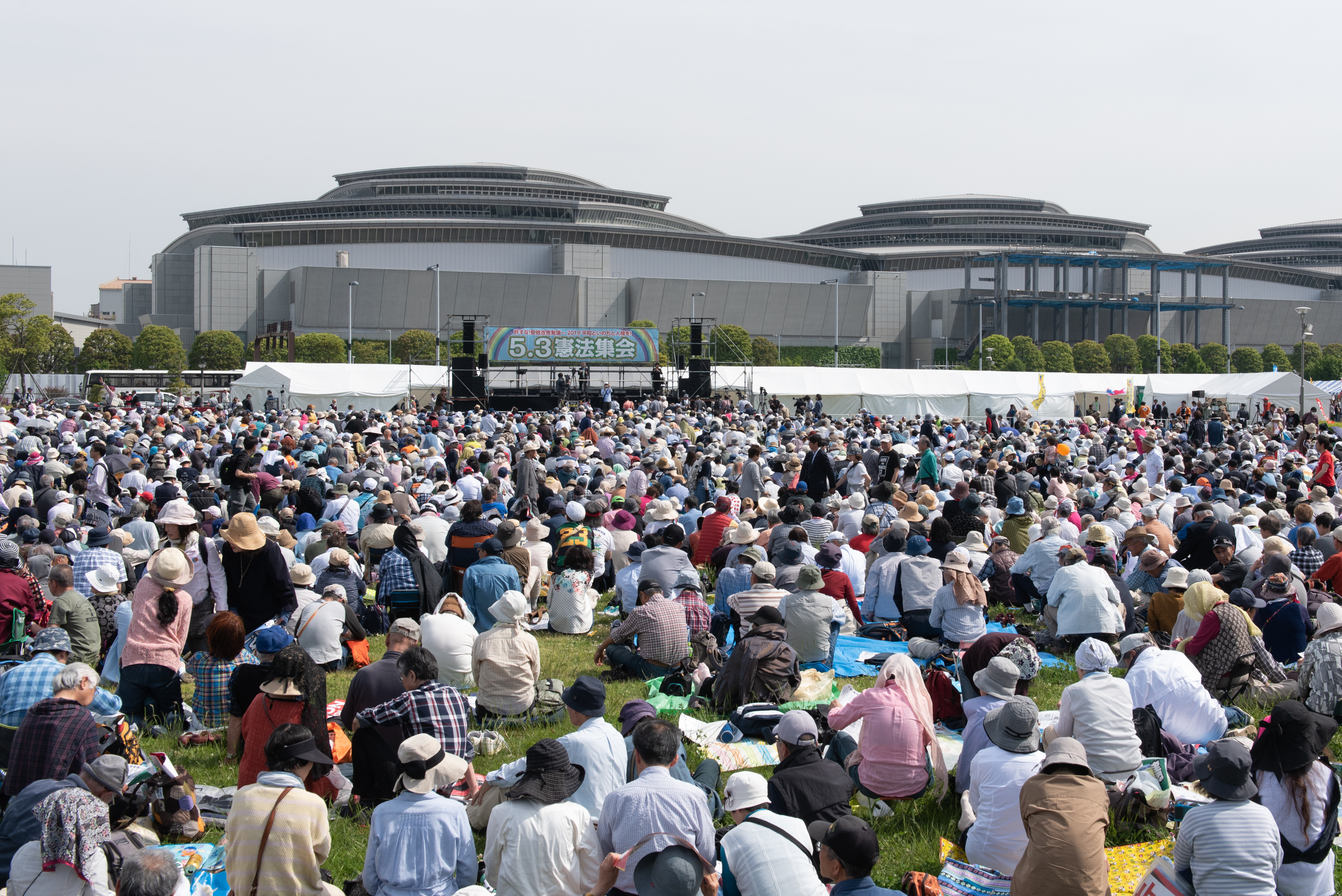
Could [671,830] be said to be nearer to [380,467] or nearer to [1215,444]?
[380,467]

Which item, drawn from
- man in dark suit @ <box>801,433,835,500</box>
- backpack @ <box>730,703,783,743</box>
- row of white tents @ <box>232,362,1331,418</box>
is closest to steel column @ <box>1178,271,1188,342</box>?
row of white tents @ <box>232,362,1331,418</box>

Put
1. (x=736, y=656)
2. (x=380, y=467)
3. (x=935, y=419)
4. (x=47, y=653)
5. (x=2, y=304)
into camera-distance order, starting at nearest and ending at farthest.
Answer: (x=47, y=653) < (x=736, y=656) < (x=380, y=467) < (x=935, y=419) < (x=2, y=304)

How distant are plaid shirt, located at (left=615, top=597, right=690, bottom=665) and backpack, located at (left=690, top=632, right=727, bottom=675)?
189 mm

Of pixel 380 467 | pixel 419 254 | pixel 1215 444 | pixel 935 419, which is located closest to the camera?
pixel 380 467

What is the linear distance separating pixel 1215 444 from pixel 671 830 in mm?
23295

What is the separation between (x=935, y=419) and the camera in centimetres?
3341

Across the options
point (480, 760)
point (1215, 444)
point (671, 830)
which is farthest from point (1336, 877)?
point (1215, 444)

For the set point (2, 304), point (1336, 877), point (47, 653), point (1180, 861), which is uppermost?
point (2, 304)

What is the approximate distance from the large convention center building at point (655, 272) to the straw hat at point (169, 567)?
84169 millimetres

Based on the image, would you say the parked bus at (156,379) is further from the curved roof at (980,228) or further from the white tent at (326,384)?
the curved roof at (980,228)

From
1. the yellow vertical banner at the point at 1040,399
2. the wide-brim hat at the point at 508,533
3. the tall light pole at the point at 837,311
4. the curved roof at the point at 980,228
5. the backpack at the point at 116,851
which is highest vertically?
the curved roof at the point at 980,228

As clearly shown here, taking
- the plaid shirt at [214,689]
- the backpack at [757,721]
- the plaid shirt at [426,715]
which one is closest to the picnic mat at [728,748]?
the backpack at [757,721]

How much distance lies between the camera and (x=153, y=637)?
8.26 metres

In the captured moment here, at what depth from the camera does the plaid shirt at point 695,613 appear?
10.0m
